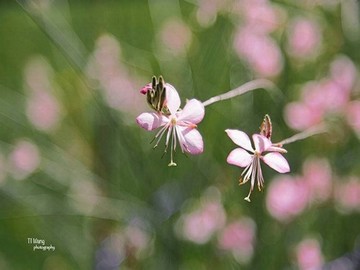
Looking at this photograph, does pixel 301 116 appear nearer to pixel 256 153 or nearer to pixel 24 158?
pixel 256 153

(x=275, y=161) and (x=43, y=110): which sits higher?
(x=43, y=110)

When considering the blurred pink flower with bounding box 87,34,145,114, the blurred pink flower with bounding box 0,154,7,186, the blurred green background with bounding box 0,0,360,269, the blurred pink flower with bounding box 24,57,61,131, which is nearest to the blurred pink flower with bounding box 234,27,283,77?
the blurred green background with bounding box 0,0,360,269

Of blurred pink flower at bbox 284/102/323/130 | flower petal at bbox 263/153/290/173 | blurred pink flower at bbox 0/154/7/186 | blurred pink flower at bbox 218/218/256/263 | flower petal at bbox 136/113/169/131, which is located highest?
blurred pink flower at bbox 0/154/7/186


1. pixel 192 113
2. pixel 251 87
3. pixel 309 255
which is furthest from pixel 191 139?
pixel 309 255

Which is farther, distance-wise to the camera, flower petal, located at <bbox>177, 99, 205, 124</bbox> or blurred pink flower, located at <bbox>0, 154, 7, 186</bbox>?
blurred pink flower, located at <bbox>0, 154, 7, 186</bbox>

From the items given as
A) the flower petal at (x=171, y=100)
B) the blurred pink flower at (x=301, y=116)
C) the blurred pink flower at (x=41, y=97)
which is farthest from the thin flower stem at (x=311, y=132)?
the blurred pink flower at (x=41, y=97)

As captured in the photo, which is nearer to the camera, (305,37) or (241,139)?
(241,139)

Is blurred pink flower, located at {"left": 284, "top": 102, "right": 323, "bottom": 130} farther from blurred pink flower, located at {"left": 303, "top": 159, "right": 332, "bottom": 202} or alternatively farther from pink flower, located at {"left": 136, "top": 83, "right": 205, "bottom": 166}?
pink flower, located at {"left": 136, "top": 83, "right": 205, "bottom": 166}
